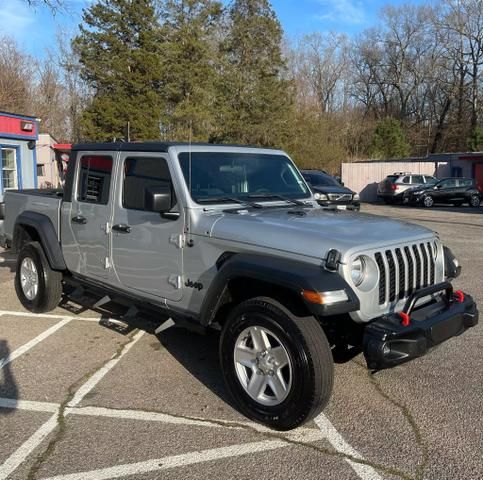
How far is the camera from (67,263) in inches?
220

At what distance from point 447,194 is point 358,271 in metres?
25.3

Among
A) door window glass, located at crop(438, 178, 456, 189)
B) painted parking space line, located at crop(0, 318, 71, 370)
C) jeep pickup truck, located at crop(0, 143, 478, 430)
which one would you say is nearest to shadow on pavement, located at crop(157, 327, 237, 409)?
jeep pickup truck, located at crop(0, 143, 478, 430)

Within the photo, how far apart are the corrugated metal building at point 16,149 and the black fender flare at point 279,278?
48.7 feet

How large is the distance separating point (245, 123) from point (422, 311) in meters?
35.5

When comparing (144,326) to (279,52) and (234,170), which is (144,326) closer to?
(234,170)

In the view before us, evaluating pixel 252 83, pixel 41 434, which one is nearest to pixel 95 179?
pixel 41 434

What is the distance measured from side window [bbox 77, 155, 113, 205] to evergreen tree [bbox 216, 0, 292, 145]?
32437 mm

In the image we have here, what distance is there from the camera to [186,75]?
3469 cm

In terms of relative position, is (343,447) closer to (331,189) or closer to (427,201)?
(331,189)

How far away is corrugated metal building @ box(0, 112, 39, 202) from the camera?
16766 mm

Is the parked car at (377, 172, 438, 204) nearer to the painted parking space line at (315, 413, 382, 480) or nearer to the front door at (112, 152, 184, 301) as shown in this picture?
the front door at (112, 152, 184, 301)

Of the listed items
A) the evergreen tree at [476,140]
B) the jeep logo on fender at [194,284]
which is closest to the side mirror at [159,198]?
the jeep logo on fender at [194,284]

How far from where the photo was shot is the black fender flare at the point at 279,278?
125 inches

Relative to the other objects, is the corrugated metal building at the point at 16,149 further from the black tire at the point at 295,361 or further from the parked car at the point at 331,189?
the black tire at the point at 295,361
